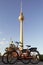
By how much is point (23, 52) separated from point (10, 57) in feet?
3.14

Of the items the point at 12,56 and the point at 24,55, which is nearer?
the point at 12,56

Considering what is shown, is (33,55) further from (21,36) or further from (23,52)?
(21,36)

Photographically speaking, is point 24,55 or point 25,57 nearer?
point 24,55

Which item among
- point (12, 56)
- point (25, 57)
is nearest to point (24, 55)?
point (25, 57)

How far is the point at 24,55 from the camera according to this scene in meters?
12.9

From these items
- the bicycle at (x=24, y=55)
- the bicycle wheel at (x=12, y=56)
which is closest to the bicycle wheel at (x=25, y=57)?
the bicycle at (x=24, y=55)

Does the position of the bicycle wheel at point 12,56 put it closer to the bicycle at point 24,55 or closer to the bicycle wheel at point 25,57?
the bicycle at point 24,55

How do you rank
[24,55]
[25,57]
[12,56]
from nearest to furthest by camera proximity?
[12,56]
[24,55]
[25,57]

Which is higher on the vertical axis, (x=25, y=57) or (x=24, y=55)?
(x=24, y=55)

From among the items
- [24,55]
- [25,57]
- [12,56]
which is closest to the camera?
[12,56]

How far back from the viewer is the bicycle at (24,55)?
12.4m

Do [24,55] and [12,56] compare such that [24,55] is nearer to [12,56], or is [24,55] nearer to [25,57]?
[25,57]

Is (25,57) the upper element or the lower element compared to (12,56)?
lower

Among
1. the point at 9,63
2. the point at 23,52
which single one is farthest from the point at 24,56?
the point at 9,63
